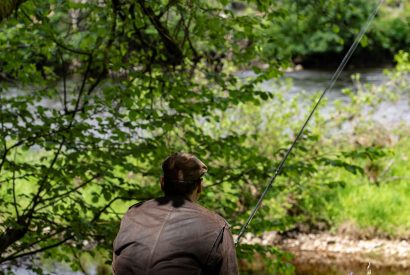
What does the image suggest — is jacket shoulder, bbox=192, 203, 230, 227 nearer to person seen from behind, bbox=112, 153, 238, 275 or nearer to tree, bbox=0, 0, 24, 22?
person seen from behind, bbox=112, 153, 238, 275

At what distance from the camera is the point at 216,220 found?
2.51m

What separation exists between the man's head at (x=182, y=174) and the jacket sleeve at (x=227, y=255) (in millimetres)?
201

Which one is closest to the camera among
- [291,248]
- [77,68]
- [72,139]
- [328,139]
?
[72,139]

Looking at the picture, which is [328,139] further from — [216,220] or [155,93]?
[216,220]

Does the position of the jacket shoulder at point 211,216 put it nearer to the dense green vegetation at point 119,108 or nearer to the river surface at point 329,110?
the river surface at point 329,110

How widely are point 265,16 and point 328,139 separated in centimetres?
593

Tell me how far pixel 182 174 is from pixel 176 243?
0.87 feet

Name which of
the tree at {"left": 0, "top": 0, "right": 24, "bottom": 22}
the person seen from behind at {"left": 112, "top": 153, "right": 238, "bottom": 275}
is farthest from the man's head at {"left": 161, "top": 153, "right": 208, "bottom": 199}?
the tree at {"left": 0, "top": 0, "right": 24, "bottom": 22}

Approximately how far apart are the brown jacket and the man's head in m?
0.05

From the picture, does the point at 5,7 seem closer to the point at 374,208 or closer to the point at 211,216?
the point at 211,216

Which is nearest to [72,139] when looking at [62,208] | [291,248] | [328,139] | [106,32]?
[62,208]

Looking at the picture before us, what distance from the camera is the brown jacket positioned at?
2.44 m

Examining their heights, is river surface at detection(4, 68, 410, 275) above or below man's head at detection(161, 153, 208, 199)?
below

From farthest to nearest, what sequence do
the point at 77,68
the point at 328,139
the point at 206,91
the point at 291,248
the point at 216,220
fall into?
the point at 328,139
the point at 291,248
the point at 77,68
the point at 206,91
the point at 216,220
